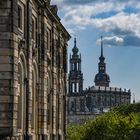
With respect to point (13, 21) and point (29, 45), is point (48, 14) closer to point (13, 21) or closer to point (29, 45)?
point (29, 45)

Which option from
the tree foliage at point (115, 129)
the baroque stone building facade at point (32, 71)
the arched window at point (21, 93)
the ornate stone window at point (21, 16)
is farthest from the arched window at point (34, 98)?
the tree foliage at point (115, 129)

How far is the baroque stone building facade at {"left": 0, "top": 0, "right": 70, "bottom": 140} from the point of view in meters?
39.6

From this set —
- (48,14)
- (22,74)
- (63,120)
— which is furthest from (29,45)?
(63,120)

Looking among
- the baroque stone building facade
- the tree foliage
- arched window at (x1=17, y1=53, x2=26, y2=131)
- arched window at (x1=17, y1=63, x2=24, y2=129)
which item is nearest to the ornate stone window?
the baroque stone building facade

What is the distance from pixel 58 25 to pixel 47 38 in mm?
5350

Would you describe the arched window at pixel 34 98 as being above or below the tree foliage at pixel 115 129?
above

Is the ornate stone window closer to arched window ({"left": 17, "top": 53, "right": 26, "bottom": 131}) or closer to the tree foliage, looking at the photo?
arched window ({"left": 17, "top": 53, "right": 26, "bottom": 131})

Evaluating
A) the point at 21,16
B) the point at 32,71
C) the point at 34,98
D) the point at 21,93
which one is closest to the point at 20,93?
the point at 21,93

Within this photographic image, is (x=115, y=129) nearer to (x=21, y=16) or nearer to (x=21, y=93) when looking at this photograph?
(x=21, y=93)

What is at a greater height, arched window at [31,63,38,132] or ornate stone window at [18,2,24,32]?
ornate stone window at [18,2,24,32]

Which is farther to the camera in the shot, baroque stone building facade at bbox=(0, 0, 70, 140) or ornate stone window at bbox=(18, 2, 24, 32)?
ornate stone window at bbox=(18, 2, 24, 32)

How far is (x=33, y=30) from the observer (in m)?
48.5

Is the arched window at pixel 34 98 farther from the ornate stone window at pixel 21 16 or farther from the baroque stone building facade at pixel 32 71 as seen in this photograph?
the ornate stone window at pixel 21 16

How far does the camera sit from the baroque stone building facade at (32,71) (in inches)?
1559
